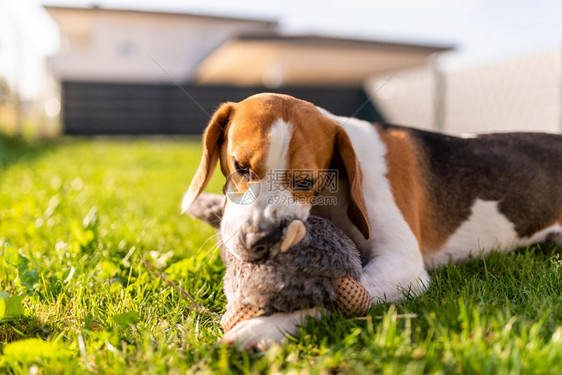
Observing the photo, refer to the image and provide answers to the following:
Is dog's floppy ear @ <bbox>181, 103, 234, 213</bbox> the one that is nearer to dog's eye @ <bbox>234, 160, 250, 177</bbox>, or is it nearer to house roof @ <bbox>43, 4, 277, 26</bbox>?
dog's eye @ <bbox>234, 160, 250, 177</bbox>

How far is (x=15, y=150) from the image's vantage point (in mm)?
11625

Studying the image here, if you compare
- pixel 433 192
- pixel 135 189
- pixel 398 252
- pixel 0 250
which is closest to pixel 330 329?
pixel 398 252

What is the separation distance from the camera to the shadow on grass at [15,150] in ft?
30.5

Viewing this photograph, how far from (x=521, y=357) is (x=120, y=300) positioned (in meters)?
1.90

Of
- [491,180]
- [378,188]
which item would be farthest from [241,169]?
[491,180]

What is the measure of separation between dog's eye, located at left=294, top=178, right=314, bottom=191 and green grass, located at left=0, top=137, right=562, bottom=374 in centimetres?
64

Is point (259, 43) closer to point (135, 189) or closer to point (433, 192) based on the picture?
point (135, 189)

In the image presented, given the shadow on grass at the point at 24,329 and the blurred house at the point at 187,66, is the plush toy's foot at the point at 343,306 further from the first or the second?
the blurred house at the point at 187,66

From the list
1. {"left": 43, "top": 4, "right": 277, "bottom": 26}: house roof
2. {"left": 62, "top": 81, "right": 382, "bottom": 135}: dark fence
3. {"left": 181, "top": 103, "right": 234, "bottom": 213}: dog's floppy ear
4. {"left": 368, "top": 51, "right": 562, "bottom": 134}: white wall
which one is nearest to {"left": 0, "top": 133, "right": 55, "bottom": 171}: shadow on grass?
{"left": 62, "top": 81, "right": 382, "bottom": 135}: dark fence

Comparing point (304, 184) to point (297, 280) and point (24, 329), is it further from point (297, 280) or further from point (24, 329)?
point (24, 329)

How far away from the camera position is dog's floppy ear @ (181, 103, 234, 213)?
2.89 meters

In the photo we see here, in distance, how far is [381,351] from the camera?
1.81m

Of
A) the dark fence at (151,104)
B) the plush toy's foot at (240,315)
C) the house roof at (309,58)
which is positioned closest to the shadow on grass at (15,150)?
the dark fence at (151,104)

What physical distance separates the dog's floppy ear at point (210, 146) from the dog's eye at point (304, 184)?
1.98 feet
